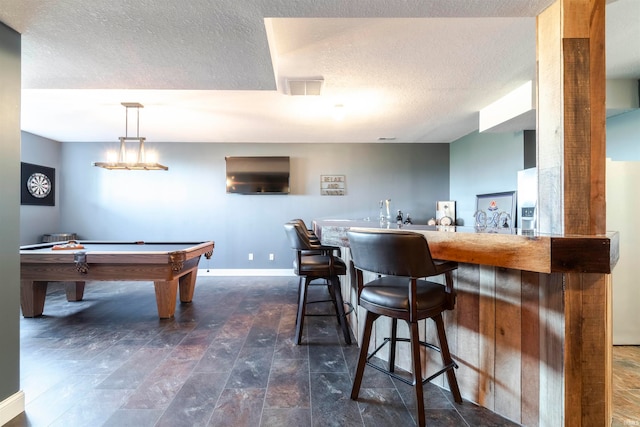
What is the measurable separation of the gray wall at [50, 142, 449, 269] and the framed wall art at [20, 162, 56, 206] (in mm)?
188

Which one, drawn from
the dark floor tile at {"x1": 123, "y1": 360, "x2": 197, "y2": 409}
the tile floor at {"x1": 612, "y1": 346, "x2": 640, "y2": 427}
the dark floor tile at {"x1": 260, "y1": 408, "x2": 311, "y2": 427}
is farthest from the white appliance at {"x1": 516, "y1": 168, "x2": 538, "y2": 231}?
the dark floor tile at {"x1": 123, "y1": 360, "x2": 197, "y2": 409}

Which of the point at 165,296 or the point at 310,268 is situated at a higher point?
the point at 310,268

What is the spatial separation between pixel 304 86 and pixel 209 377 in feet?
8.67

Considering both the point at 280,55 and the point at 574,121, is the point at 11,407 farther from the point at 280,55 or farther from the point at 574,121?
the point at 574,121

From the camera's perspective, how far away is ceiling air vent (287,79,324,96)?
8.56 feet

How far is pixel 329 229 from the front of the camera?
2.11 m

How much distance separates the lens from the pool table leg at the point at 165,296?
2.89 meters

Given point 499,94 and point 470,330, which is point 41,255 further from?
point 499,94

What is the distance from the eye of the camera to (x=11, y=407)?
60.4 inches

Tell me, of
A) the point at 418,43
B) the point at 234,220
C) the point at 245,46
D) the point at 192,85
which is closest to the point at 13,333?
the point at 192,85

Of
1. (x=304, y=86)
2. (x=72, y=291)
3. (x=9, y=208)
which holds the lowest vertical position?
(x=72, y=291)

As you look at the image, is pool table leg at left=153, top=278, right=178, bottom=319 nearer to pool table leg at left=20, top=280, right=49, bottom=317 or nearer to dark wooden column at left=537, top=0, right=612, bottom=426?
pool table leg at left=20, top=280, right=49, bottom=317

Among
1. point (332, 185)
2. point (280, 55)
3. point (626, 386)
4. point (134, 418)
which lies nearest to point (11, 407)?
point (134, 418)

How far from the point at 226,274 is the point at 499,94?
5.00 m
